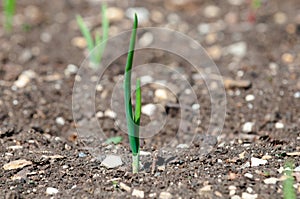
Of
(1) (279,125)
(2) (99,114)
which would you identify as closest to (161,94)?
(2) (99,114)

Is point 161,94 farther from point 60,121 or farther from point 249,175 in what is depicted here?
point 249,175

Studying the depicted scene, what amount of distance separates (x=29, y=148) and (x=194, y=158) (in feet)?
1.90

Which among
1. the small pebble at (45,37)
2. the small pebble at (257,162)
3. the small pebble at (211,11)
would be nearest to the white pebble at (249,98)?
the small pebble at (257,162)

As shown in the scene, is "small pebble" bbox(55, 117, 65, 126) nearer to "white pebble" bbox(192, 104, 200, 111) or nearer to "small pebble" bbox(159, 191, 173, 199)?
"white pebble" bbox(192, 104, 200, 111)

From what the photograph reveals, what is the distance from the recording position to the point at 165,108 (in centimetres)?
238

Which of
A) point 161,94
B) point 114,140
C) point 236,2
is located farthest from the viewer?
point 236,2

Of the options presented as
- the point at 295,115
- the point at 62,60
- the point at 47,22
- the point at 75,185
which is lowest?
the point at 75,185

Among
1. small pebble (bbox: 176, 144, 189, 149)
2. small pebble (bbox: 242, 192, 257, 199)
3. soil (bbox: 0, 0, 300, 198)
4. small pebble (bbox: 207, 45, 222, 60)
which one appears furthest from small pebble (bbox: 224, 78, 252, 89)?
small pebble (bbox: 242, 192, 257, 199)

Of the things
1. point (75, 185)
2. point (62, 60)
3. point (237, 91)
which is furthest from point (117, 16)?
point (75, 185)

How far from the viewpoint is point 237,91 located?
8.12 ft

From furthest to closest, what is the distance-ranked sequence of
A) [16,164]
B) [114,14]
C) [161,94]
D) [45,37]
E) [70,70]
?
[114,14]
[45,37]
[70,70]
[161,94]
[16,164]

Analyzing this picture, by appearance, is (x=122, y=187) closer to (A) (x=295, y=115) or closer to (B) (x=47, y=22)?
(A) (x=295, y=115)

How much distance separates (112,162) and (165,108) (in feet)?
1.83

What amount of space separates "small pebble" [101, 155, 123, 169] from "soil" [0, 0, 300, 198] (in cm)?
2
